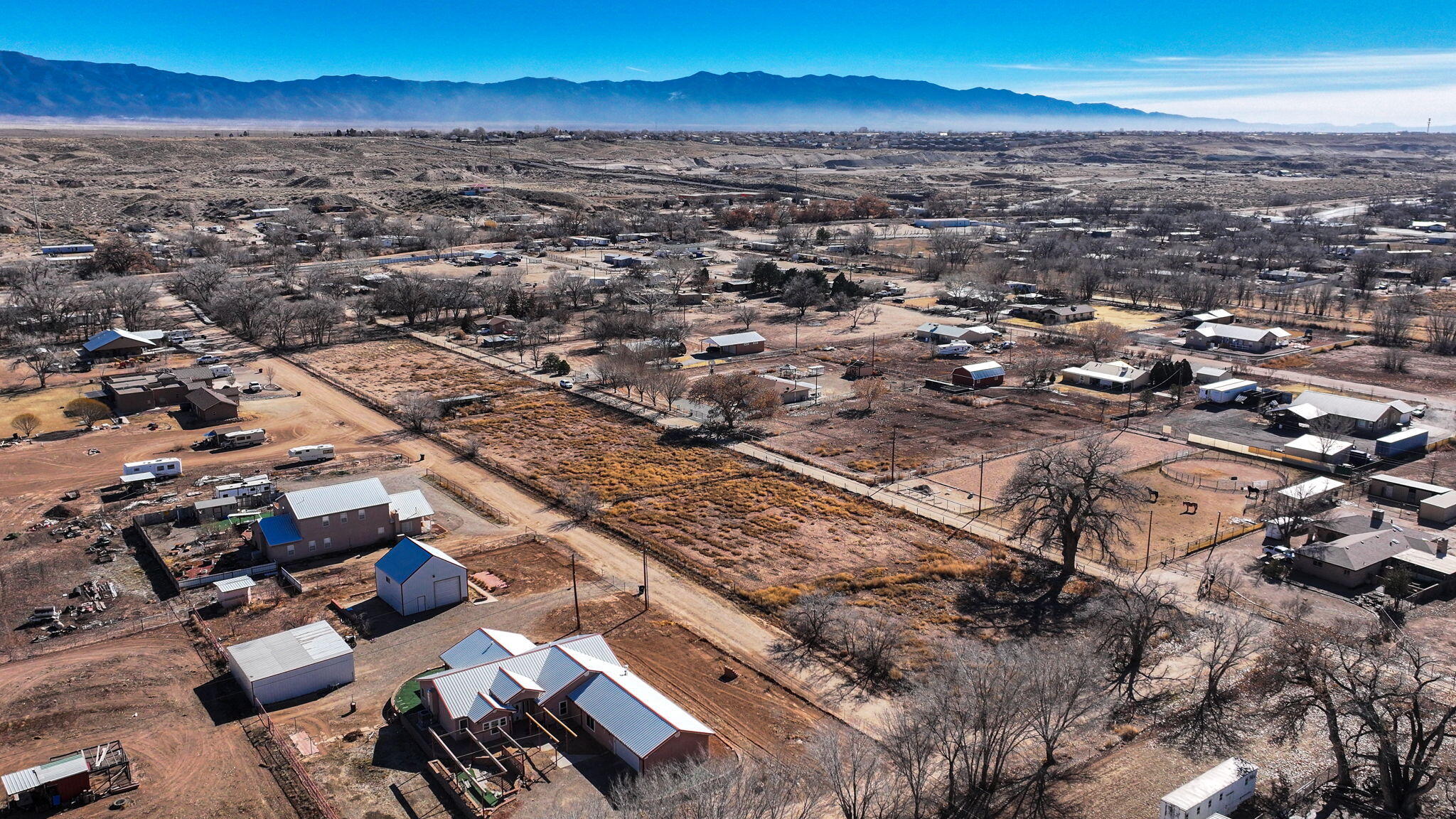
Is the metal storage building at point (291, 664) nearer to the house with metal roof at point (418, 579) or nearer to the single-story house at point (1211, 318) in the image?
the house with metal roof at point (418, 579)

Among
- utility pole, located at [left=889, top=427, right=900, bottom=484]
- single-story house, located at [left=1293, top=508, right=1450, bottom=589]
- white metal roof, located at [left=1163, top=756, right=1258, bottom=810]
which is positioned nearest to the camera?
white metal roof, located at [left=1163, top=756, right=1258, bottom=810]

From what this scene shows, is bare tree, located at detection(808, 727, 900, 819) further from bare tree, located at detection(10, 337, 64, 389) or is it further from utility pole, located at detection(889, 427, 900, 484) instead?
bare tree, located at detection(10, 337, 64, 389)

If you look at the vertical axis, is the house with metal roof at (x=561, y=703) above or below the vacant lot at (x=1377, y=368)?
above

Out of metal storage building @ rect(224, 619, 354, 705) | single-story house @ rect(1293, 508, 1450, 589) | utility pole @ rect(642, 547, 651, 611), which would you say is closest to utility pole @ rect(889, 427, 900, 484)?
utility pole @ rect(642, 547, 651, 611)

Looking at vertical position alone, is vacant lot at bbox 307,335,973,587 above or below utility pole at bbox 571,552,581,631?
below

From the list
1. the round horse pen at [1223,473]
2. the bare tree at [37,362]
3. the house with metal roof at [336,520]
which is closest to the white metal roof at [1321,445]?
the round horse pen at [1223,473]

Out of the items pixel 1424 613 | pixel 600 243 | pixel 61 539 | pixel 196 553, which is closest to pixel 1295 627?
pixel 1424 613

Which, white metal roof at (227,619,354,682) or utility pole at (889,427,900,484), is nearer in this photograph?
white metal roof at (227,619,354,682)
